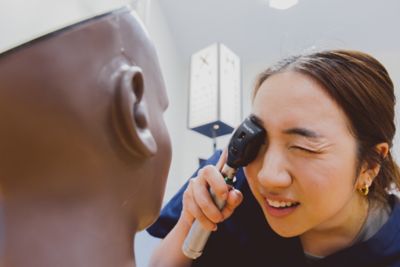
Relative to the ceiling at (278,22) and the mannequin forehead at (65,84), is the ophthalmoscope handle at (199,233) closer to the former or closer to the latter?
the mannequin forehead at (65,84)

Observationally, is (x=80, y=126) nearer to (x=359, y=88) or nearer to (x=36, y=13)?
(x=359, y=88)

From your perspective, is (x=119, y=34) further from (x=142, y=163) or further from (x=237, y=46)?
(x=237, y=46)

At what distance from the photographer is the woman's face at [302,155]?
543 millimetres

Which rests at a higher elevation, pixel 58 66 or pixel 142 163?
pixel 58 66

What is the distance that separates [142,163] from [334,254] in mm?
437

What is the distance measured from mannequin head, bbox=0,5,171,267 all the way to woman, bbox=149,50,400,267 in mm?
232

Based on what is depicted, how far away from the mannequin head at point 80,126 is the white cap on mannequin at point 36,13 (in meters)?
0.32

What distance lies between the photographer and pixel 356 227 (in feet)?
2.24

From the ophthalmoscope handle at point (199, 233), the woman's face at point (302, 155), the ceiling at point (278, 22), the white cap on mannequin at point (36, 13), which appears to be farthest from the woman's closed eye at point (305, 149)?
the ceiling at point (278, 22)

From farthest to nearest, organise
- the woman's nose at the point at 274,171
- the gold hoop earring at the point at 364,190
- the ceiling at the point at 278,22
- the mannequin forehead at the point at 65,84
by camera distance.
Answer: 1. the ceiling at the point at 278,22
2. the gold hoop earring at the point at 364,190
3. the woman's nose at the point at 274,171
4. the mannequin forehead at the point at 65,84

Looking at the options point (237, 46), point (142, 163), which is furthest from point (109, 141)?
point (237, 46)

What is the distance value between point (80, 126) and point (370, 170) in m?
0.51

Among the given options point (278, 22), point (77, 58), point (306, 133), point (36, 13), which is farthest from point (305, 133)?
point (278, 22)

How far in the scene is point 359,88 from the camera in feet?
Result: 1.95
